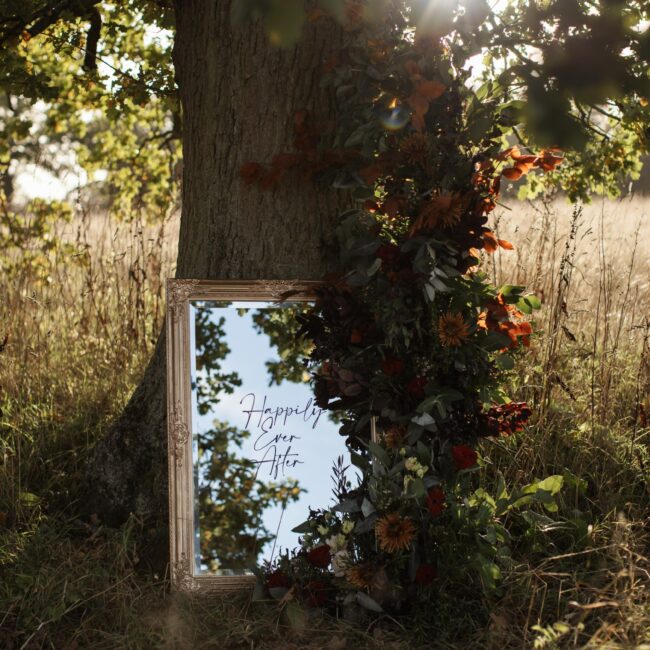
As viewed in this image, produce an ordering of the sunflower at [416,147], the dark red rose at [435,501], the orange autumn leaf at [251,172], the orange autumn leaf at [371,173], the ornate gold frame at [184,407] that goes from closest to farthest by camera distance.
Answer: the dark red rose at [435,501]
the sunflower at [416,147]
the orange autumn leaf at [371,173]
the ornate gold frame at [184,407]
the orange autumn leaf at [251,172]

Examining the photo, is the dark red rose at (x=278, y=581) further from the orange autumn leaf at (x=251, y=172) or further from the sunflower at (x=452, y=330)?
the orange autumn leaf at (x=251, y=172)

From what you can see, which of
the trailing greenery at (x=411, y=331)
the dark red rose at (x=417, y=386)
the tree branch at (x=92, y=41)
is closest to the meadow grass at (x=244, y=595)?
the trailing greenery at (x=411, y=331)

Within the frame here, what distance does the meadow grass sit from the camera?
2.57 metres

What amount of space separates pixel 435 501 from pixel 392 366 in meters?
0.46

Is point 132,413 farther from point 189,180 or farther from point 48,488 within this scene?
point 189,180

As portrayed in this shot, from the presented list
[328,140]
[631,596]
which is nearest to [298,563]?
[631,596]

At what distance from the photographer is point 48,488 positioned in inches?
133

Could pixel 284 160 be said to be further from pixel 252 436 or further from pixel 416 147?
pixel 252 436

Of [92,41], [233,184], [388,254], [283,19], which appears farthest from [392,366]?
[92,41]

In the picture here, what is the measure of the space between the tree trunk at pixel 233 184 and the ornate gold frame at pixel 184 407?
0.16 meters

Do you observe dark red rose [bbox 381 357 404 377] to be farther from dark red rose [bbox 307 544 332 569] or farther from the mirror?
dark red rose [bbox 307 544 332 569]

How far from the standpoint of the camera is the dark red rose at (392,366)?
269 cm

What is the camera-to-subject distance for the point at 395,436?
2.75 metres

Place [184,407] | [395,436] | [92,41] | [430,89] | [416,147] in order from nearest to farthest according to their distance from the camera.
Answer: [430,89]
[416,147]
[395,436]
[184,407]
[92,41]
